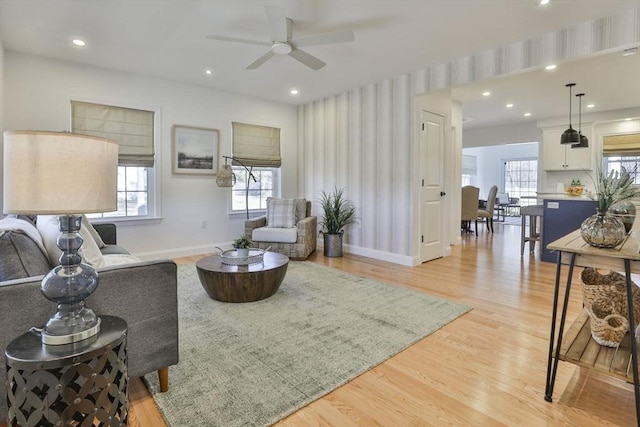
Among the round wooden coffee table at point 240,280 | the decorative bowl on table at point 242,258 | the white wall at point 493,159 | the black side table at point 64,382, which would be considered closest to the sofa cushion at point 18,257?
the black side table at point 64,382

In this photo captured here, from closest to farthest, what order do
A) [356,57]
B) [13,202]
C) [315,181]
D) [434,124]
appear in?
[13,202] → [356,57] → [434,124] → [315,181]

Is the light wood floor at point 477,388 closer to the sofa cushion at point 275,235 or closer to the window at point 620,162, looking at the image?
the sofa cushion at point 275,235

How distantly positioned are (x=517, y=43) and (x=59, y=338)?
4348mm

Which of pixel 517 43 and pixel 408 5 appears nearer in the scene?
pixel 408 5

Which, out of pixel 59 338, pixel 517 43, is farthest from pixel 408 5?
pixel 59 338

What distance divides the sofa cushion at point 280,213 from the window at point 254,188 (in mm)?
734

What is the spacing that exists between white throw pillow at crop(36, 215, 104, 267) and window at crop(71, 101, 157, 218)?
2416 mm

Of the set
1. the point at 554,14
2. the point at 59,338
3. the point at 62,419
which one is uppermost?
the point at 554,14

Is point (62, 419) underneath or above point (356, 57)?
underneath

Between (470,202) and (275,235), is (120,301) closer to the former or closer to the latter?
(275,235)

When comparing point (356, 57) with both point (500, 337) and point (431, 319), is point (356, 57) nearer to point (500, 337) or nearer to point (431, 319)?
point (431, 319)

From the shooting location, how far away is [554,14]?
9.53ft

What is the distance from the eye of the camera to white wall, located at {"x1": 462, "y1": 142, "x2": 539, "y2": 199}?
492 inches

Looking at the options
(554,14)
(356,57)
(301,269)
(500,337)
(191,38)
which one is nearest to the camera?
(500,337)
